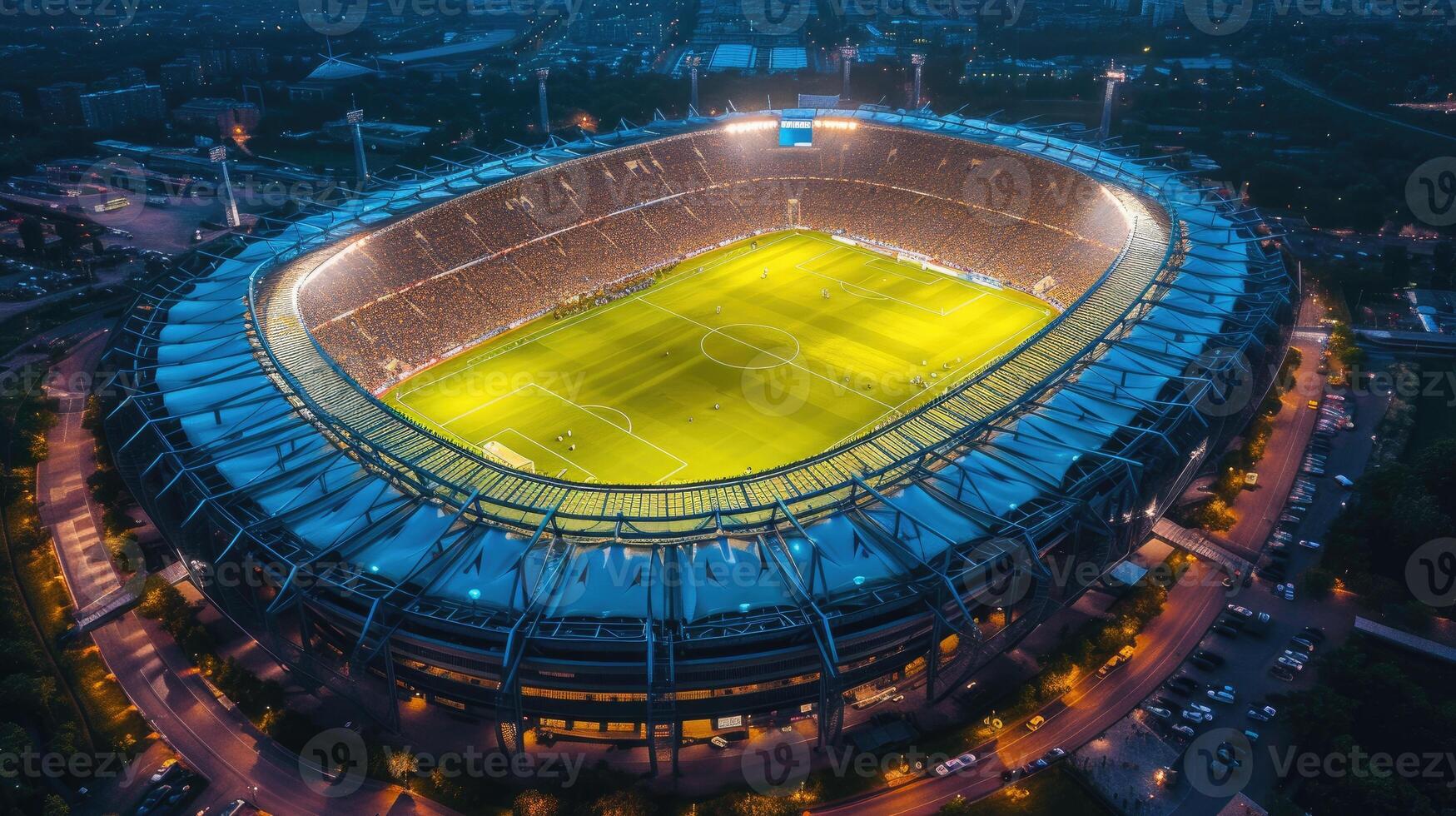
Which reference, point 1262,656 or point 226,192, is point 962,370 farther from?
point 226,192

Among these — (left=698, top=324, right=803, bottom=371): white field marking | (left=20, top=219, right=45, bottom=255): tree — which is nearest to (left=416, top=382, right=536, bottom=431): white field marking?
(left=698, top=324, right=803, bottom=371): white field marking

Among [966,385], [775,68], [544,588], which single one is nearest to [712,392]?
[966,385]

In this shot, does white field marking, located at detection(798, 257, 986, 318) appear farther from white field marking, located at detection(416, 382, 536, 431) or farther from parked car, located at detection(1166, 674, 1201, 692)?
parked car, located at detection(1166, 674, 1201, 692)

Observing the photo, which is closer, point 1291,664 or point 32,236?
point 1291,664

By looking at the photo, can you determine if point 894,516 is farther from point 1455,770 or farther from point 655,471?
point 1455,770

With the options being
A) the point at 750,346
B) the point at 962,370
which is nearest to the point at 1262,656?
the point at 962,370

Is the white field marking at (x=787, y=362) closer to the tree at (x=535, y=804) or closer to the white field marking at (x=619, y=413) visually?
the white field marking at (x=619, y=413)

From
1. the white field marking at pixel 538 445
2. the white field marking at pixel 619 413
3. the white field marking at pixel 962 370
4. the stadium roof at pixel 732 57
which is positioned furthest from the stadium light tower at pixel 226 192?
the stadium roof at pixel 732 57
